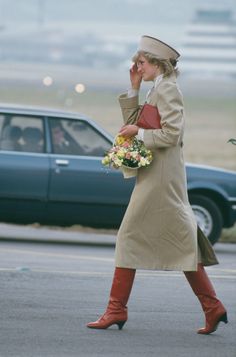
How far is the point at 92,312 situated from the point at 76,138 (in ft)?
22.5

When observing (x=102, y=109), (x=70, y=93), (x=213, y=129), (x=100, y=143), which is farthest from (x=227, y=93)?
(x=100, y=143)

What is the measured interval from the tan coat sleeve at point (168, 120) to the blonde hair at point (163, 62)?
0.07m

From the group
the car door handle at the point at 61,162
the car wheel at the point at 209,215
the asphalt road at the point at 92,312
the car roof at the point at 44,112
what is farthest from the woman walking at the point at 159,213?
the car wheel at the point at 209,215

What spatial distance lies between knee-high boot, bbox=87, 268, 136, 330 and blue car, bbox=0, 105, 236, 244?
7.18 m

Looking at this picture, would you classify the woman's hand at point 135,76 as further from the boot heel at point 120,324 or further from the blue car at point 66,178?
the blue car at point 66,178

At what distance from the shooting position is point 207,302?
8.29 m

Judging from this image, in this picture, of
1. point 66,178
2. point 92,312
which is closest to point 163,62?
point 92,312

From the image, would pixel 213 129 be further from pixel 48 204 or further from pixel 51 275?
pixel 51 275

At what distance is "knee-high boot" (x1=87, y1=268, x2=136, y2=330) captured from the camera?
8.23m

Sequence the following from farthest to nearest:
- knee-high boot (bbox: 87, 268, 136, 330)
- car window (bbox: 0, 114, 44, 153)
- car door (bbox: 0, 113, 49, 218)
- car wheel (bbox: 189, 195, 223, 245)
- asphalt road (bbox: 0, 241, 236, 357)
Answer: car wheel (bbox: 189, 195, 223, 245)
car window (bbox: 0, 114, 44, 153)
car door (bbox: 0, 113, 49, 218)
knee-high boot (bbox: 87, 268, 136, 330)
asphalt road (bbox: 0, 241, 236, 357)

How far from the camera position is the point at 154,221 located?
27.1ft

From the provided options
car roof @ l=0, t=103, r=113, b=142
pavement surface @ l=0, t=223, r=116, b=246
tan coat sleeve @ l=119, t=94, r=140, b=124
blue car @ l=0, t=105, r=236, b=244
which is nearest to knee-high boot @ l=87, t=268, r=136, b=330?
tan coat sleeve @ l=119, t=94, r=140, b=124

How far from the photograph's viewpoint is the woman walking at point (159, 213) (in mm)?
8172

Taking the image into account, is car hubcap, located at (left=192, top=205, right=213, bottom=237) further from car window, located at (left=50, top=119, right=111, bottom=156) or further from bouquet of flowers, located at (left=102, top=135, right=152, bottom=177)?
bouquet of flowers, located at (left=102, top=135, right=152, bottom=177)
